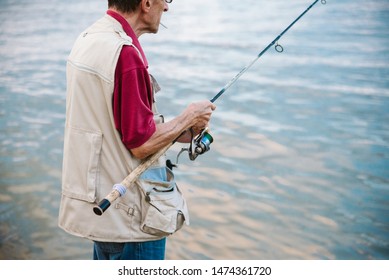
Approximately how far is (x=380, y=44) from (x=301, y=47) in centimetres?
107

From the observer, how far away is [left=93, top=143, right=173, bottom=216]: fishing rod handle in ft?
5.43

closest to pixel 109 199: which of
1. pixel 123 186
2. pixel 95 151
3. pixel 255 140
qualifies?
pixel 123 186

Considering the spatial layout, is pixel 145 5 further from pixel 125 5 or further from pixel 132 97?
pixel 132 97

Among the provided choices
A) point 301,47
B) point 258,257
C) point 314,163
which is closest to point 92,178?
point 258,257

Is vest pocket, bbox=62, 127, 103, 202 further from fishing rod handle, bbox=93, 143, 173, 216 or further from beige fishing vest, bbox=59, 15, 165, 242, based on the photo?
fishing rod handle, bbox=93, 143, 173, 216

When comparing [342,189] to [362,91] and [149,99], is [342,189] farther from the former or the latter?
[149,99]

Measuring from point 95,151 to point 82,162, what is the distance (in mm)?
64

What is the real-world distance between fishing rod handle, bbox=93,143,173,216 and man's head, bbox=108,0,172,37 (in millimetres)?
398

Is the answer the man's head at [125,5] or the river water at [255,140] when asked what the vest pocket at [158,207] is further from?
the river water at [255,140]

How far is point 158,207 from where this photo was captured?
187 cm

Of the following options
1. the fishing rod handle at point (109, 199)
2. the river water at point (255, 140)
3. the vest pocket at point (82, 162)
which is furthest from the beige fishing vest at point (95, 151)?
the river water at point (255, 140)

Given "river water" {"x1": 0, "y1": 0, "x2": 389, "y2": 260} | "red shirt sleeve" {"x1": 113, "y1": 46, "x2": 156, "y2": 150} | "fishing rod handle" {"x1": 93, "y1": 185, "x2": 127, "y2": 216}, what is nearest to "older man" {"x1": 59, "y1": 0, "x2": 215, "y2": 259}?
"red shirt sleeve" {"x1": 113, "y1": 46, "x2": 156, "y2": 150}
